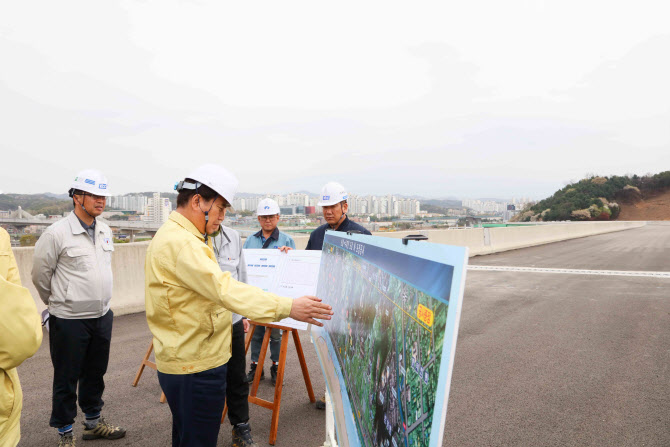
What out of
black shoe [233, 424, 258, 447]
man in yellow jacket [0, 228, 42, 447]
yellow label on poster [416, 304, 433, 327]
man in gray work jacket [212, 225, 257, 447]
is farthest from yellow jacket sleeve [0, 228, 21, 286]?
black shoe [233, 424, 258, 447]

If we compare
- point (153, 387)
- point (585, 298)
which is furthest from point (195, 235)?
point (585, 298)

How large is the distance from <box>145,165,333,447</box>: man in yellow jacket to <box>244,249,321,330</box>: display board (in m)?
1.49

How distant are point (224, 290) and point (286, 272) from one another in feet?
6.89

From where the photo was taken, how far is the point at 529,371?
5227 mm

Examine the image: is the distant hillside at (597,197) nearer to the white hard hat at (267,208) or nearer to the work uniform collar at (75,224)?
the white hard hat at (267,208)

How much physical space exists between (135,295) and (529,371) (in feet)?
22.5

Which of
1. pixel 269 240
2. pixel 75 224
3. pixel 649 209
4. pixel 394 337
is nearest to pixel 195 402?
pixel 394 337

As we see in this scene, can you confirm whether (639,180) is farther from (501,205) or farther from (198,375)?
(198,375)

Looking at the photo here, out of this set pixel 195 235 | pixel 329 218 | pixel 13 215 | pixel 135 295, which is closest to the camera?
pixel 195 235

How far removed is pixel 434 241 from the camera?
57.8 ft

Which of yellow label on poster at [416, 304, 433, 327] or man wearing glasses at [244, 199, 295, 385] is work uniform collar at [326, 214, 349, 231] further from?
yellow label on poster at [416, 304, 433, 327]

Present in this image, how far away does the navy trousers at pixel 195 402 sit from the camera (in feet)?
8.26

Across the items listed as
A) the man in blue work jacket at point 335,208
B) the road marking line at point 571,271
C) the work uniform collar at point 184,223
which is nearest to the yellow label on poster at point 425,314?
the work uniform collar at point 184,223

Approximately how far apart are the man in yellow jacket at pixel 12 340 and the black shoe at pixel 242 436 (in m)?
2.07
